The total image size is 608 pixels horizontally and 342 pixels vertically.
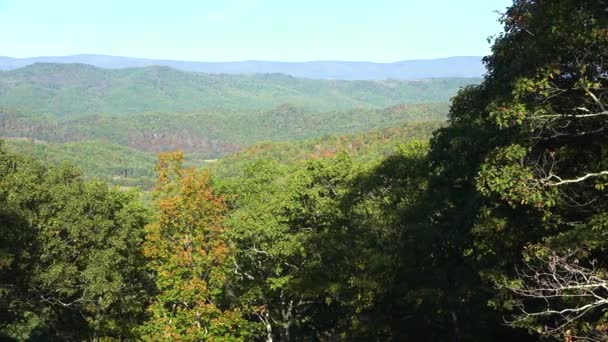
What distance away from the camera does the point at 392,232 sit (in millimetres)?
24266

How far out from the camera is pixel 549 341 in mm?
13633

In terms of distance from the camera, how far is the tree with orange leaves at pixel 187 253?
2042 cm

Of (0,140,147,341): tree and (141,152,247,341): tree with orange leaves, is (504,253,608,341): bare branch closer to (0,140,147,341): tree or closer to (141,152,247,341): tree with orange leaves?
(141,152,247,341): tree with orange leaves

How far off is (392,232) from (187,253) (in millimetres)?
8689

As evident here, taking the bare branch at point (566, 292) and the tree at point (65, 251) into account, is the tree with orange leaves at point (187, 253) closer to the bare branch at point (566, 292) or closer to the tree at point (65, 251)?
the tree at point (65, 251)

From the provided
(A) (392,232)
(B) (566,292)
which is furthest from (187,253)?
(B) (566,292)

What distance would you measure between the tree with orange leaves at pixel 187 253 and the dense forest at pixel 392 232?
0.25 feet

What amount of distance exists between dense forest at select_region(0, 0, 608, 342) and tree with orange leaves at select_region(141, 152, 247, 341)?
0.25 ft

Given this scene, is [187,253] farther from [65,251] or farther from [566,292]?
[566,292]

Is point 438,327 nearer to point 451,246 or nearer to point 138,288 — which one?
point 451,246

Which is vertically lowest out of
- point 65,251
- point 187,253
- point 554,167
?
point 65,251

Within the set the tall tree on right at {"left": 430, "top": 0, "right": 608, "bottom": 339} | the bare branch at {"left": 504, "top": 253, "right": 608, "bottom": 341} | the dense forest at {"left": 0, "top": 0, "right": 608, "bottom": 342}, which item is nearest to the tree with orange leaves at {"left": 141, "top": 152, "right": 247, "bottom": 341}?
the dense forest at {"left": 0, "top": 0, "right": 608, "bottom": 342}

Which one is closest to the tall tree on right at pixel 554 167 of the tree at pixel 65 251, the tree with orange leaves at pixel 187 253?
the tree with orange leaves at pixel 187 253

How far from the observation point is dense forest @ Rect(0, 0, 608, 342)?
12492 millimetres
